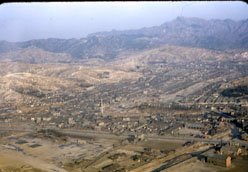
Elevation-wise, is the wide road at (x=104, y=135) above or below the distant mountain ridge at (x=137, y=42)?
below

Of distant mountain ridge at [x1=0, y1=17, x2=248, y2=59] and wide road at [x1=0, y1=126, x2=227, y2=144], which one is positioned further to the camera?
distant mountain ridge at [x1=0, y1=17, x2=248, y2=59]

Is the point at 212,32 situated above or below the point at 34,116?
above

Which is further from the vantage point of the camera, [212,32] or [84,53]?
[212,32]

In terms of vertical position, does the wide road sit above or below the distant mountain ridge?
below

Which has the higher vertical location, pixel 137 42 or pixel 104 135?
pixel 137 42

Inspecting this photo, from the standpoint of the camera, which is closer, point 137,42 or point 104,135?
point 104,135

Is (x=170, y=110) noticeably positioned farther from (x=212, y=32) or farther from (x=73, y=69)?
(x=212, y=32)

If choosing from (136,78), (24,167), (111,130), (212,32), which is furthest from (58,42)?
(24,167)

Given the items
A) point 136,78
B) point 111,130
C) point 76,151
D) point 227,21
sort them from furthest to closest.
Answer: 1. point 227,21
2. point 136,78
3. point 111,130
4. point 76,151

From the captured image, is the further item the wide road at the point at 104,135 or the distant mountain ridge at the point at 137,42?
the distant mountain ridge at the point at 137,42

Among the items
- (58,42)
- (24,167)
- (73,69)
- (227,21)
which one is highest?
(227,21)

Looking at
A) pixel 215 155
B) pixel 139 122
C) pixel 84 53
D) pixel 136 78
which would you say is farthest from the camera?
pixel 84 53
